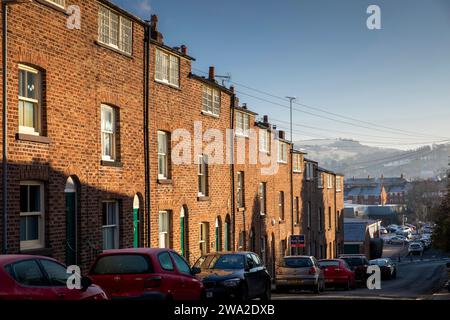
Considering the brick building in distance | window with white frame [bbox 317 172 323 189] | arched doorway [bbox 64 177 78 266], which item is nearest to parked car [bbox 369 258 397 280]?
window with white frame [bbox 317 172 323 189]

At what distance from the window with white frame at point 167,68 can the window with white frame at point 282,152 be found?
1767 centimetres

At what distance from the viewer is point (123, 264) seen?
13.4 m

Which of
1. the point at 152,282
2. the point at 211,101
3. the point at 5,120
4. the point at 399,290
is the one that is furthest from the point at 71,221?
the point at 399,290

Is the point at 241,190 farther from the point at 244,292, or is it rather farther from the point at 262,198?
the point at 244,292

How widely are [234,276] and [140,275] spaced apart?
16.1ft

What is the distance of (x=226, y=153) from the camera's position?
1276 inches

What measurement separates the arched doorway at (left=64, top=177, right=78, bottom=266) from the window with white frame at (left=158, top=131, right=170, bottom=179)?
20.4ft

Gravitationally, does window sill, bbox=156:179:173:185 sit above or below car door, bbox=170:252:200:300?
above

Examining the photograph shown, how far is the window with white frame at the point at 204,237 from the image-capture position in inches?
1159

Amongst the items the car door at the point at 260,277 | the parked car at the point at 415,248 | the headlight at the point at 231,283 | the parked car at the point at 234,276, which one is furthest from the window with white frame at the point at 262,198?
the parked car at the point at 415,248

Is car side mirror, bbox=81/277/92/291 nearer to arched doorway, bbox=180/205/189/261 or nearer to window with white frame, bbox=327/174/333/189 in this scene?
arched doorway, bbox=180/205/189/261

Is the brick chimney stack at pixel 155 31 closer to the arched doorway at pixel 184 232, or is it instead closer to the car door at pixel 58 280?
the arched doorway at pixel 184 232

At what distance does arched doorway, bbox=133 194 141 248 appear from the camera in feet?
74.8
